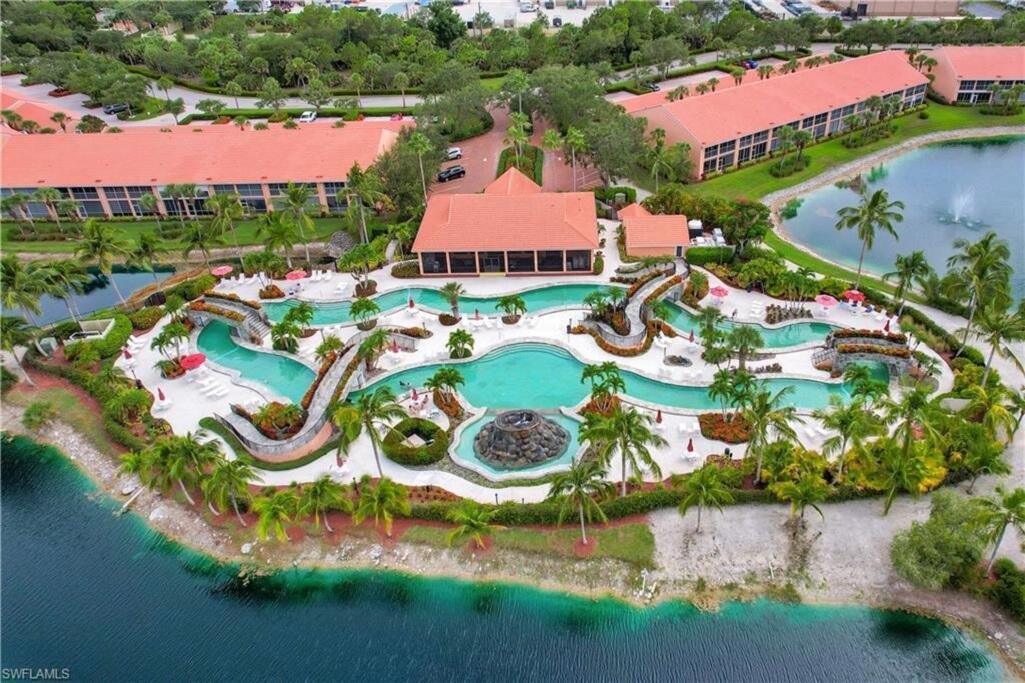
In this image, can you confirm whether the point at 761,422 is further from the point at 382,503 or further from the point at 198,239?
the point at 198,239

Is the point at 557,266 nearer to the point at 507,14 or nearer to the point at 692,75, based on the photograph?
the point at 692,75

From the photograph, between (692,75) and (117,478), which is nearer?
(117,478)

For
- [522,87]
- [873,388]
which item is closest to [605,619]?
[873,388]

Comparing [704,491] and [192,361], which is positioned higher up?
[704,491]

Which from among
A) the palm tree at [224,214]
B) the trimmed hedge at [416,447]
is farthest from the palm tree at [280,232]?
the trimmed hedge at [416,447]

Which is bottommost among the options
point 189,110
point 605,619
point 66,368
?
point 605,619

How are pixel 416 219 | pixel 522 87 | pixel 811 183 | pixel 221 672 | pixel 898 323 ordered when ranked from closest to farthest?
pixel 221 672, pixel 898 323, pixel 416 219, pixel 811 183, pixel 522 87

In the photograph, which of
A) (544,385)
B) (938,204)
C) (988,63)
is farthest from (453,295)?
(988,63)
